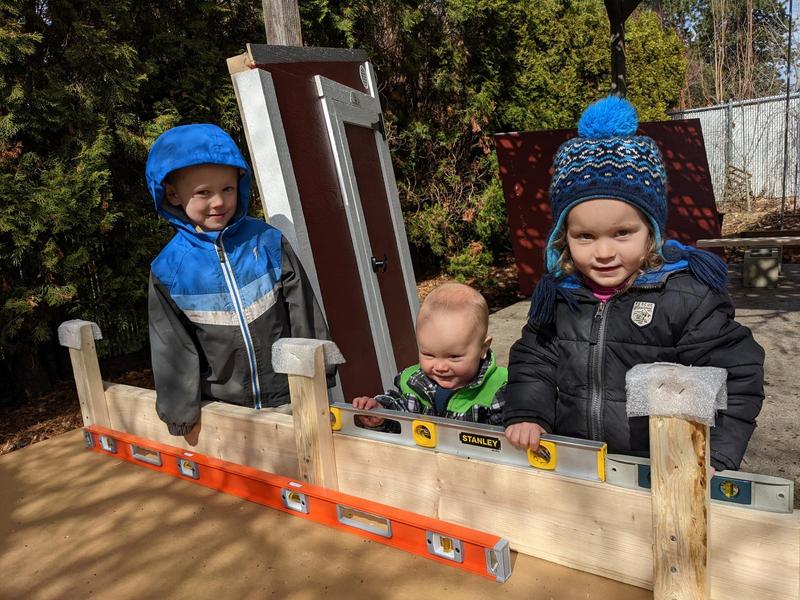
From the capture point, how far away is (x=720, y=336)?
57.4 inches

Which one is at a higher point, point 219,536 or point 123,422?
point 123,422

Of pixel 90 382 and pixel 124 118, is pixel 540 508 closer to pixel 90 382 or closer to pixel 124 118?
pixel 90 382

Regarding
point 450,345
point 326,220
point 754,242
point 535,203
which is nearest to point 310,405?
point 450,345

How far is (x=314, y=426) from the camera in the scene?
161 cm

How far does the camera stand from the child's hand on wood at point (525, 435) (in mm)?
1267

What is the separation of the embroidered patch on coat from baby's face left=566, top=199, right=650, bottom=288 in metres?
0.08

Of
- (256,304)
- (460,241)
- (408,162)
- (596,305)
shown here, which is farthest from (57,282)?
(460,241)

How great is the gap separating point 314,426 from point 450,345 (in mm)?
531

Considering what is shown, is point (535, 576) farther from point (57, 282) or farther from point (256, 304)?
point (57, 282)

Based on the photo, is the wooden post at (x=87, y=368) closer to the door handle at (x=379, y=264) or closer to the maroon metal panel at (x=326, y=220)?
the maroon metal panel at (x=326, y=220)

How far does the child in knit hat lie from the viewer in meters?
1.47

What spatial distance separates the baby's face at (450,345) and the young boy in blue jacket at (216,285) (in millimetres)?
493

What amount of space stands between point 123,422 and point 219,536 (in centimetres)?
87

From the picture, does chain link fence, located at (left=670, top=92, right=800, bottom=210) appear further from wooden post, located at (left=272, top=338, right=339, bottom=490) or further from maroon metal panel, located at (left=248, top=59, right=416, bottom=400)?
wooden post, located at (left=272, top=338, right=339, bottom=490)
